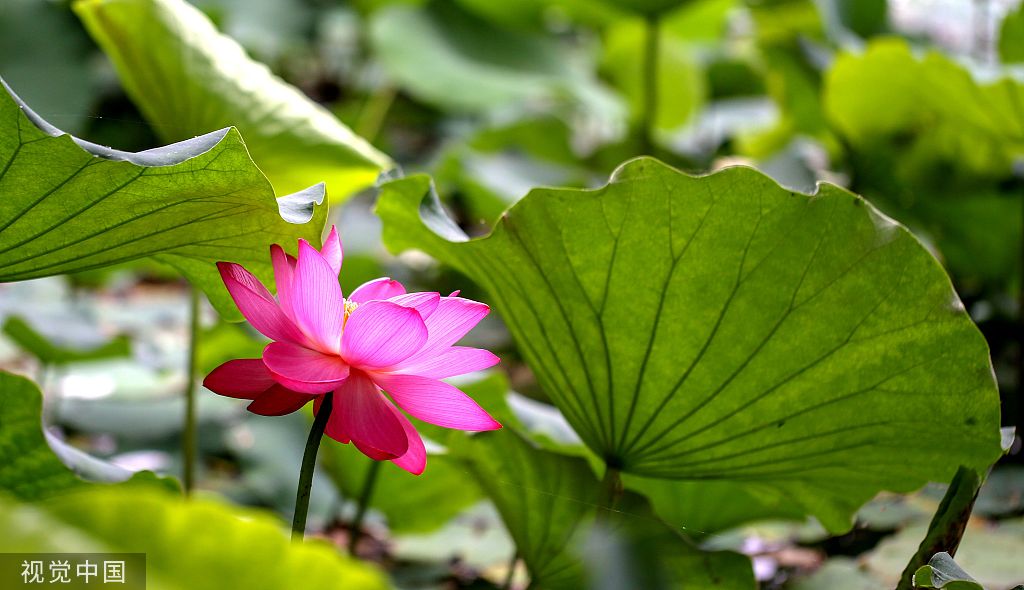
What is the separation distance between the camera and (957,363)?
22.2 inches

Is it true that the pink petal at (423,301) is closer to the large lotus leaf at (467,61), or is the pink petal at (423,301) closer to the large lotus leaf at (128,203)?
the large lotus leaf at (128,203)

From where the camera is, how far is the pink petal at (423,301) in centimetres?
44

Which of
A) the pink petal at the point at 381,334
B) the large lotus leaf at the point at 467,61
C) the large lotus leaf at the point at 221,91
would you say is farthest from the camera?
the large lotus leaf at the point at 467,61

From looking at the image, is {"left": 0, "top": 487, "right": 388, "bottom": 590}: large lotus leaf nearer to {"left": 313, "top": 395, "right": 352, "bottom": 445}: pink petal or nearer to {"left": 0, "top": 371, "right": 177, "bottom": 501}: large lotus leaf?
{"left": 313, "top": 395, "right": 352, "bottom": 445}: pink petal

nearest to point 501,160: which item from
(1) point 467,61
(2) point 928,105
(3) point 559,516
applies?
(1) point 467,61


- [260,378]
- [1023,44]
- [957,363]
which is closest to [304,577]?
[260,378]

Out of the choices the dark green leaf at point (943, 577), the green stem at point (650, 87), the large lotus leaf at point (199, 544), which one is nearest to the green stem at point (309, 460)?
the large lotus leaf at point (199, 544)

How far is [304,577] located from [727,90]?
2.63 metres

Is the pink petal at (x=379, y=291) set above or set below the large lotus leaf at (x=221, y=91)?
below

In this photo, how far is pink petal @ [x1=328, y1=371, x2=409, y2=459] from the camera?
434mm

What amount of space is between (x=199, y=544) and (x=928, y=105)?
1204mm

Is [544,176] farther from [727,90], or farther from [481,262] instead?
[481,262]

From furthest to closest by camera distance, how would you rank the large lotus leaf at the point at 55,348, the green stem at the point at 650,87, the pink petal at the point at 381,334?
1. the green stem at the point at 650,87
2. the large lotus leaf at the point at 55,348
3. the pink petal at the point at 381,334

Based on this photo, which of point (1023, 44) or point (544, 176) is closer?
point (1023, 44)
